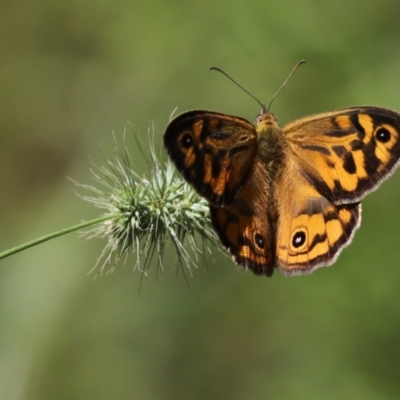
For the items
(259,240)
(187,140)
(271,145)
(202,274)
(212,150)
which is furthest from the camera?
(202,274)

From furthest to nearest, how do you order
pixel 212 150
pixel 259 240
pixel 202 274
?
pixel 202 274
pixel 259 240
pixel 212 150

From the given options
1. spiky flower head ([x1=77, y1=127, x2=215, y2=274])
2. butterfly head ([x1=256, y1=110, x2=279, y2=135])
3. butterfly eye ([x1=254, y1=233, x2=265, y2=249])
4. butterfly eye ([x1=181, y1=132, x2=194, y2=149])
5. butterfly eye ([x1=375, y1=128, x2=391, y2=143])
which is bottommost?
butterfly eye ([x1=254, y1=233, x2=265, y2=249])

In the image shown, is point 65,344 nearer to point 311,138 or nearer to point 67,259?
point 67,259

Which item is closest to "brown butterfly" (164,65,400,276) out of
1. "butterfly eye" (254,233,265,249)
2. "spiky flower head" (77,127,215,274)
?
"butterfly eye" (254,233,265,249)

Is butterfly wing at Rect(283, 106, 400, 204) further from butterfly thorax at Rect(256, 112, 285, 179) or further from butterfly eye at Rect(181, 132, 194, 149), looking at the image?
butterfly eye at Rect(181, 132, 194, 149)

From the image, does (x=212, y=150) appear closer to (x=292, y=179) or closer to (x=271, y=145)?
(x=271, y=145)

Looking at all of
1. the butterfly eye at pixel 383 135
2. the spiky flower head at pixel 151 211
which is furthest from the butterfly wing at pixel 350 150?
the spiky flower head at pixel 151 211

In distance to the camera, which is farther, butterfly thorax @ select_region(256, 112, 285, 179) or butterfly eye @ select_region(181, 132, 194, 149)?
butterfly thorax @ select_region(256, 112, 285, 179)

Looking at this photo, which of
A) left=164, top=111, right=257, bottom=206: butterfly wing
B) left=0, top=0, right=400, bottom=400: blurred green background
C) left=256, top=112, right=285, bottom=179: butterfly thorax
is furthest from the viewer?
left=0, top=0, right=400, bottom=400: blurred green background

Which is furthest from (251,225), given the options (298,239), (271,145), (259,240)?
(271,145)

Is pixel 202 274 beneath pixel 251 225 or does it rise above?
above
